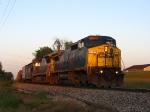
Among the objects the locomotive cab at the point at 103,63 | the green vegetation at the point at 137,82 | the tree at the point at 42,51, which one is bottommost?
the green vegetation at the point at 137,82

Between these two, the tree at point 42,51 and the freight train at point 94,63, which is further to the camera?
the tree at point 42,51

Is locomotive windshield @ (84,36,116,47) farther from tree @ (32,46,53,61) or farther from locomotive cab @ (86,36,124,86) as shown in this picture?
tree @ (32,46,53,61)

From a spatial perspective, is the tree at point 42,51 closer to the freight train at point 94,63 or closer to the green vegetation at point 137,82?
the green vegetation at point 137,82

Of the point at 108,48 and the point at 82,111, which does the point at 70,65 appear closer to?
the point at 108,48

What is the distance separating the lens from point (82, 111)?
8836mm

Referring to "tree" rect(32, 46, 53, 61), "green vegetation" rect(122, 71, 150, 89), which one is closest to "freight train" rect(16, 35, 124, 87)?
"green vegetation" rect(122, 71, 150, 89)

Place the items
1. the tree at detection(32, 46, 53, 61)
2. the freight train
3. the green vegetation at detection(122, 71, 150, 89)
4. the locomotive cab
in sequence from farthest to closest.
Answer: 1. the tree at detection(32, 46, 53, 61)
2. the green vegetation at detection(122, 71, 150, 89)
3. the freight train
4. the locomotive cab

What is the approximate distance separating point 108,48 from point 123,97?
7.43 metres

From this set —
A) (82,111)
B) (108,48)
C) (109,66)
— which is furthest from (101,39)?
(82,111)

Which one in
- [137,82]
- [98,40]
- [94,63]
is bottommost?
[137,82]

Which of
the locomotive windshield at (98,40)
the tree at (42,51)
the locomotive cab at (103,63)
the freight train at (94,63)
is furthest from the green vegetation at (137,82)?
the tree at (42,51)

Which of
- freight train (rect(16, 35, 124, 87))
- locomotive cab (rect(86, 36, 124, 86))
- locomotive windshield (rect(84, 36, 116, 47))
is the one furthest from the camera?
locomotive windshield (rect(84, 36, 116, 47))

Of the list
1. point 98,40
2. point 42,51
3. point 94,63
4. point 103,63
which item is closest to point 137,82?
point 98,40

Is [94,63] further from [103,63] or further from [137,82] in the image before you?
[137,82]
